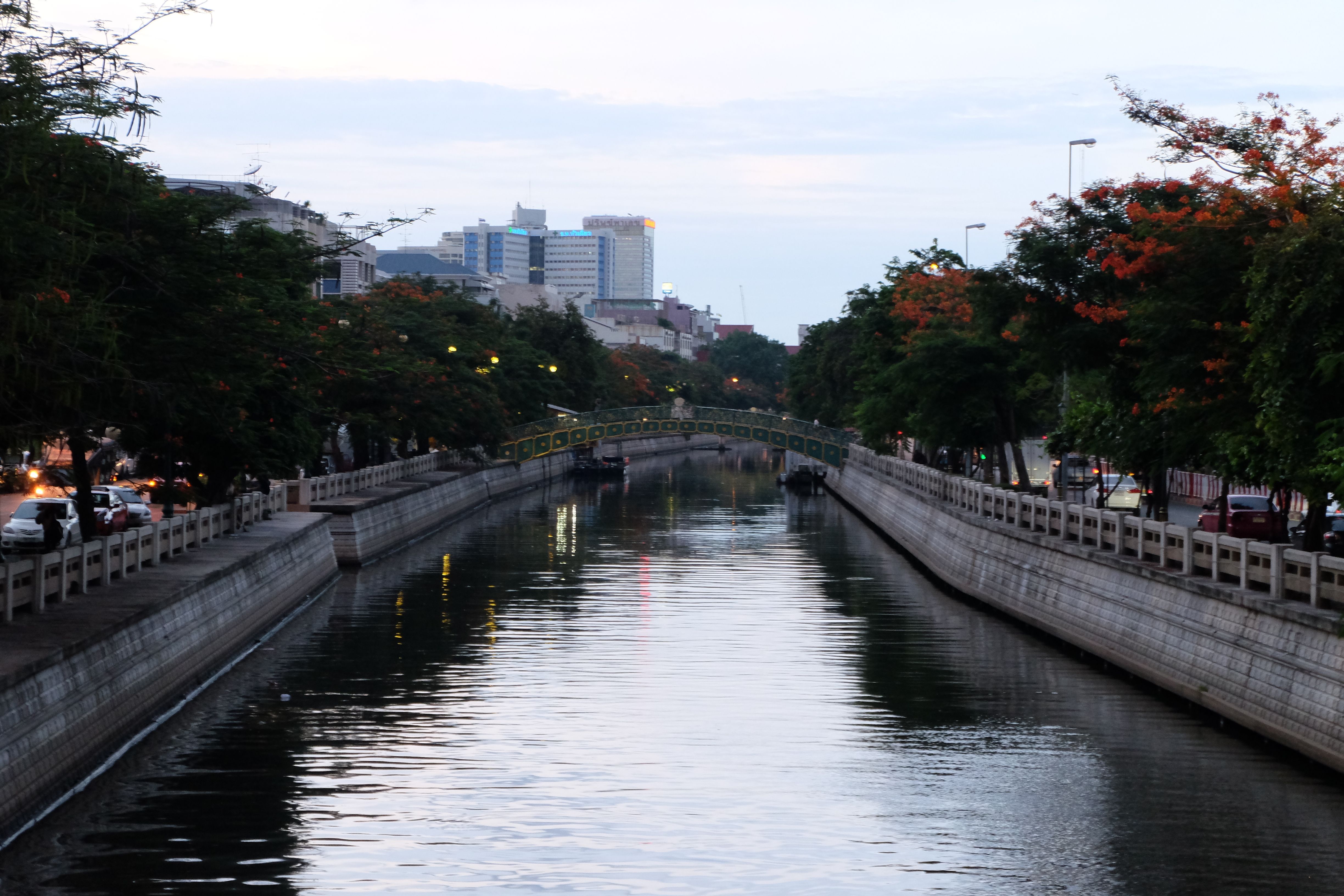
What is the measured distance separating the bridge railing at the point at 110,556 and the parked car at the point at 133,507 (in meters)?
7.19

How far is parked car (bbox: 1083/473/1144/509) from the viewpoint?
56.6 meters

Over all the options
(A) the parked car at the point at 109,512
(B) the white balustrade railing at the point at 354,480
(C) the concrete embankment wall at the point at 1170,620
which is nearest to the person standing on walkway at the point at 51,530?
(A) the parked car at the point at 109,512

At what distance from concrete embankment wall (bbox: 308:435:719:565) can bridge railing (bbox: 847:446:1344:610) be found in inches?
727

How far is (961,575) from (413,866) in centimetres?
3081

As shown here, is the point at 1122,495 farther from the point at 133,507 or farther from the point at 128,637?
the point at 128,637

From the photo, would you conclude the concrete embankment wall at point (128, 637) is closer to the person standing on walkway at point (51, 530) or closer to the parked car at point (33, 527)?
the person standing on walkway at point (51, 530)

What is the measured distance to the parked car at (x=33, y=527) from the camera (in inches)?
1639

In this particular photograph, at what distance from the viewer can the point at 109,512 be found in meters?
45.5

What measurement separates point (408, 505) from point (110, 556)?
3266 cm

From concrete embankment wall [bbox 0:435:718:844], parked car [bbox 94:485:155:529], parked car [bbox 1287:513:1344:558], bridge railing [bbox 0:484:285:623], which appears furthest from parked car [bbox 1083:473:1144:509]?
parked car [bbox 94:485:155:529]

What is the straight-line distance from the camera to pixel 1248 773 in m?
A: 21.8

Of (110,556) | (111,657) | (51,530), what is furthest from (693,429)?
(111,657)

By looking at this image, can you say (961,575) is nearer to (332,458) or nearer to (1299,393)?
(1299,393)

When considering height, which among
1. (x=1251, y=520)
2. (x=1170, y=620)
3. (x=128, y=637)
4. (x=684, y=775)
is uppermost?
(x=1251, y=520)
